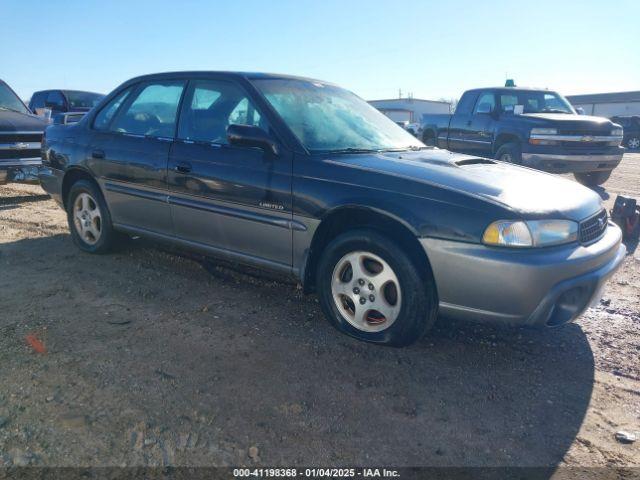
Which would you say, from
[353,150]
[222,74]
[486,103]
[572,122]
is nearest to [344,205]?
[353,150]

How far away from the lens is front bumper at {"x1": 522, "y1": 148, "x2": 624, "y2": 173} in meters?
8.67

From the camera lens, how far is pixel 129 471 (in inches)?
81.3

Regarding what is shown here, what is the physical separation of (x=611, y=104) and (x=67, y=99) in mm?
46543

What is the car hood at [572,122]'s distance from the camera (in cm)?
870

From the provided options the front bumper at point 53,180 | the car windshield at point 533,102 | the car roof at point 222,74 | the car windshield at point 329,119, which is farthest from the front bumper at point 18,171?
the car windshield at point 533,102

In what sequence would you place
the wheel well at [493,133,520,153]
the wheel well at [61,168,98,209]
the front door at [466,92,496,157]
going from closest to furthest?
the wheel well at [61,168,98,209], the wheel well at [493,133,520,153], the front door at [466,92,496,157]

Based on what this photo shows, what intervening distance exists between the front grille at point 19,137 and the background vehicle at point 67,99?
6.49 meters

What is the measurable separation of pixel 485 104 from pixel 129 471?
9.39 meters

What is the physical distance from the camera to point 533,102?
9602 millimetres

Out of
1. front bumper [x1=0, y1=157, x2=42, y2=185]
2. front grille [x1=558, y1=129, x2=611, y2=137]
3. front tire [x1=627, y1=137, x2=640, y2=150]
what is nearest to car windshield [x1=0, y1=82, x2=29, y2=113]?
front bumper [x1=0, y1=157, x2=42, y2=185]

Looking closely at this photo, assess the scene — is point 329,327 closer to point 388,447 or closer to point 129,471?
point 388,447

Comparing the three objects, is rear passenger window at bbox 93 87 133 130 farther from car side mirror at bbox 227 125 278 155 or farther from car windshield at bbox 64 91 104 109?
car windshield at bbox 64 91 104 109

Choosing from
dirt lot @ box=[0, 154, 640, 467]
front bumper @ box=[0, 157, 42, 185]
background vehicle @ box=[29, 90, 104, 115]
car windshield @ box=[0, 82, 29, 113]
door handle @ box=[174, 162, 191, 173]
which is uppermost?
background vehicle @ box=[29, 90, 104, 115]

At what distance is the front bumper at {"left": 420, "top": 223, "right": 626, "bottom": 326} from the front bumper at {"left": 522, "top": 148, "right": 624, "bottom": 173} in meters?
6.33
